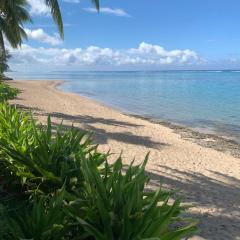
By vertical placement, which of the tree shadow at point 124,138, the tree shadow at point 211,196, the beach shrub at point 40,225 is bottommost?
the tree shadow at point 124,138

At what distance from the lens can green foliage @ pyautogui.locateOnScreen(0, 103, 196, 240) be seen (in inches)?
131

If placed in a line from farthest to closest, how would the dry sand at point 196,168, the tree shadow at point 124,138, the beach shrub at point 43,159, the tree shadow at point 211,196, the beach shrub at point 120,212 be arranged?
the tree shadow at point 124,138, the dry sand at point 196,168, the tree shadow at point 211,196, the beach shrub at point 43,159, the beach shrub at point 120,212

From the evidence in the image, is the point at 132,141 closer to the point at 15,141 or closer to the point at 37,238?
the point at 15,141

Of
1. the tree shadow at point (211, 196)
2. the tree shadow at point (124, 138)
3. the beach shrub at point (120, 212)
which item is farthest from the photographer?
the tree shadow at point (124, 138)

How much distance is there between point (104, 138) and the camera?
1226 cm

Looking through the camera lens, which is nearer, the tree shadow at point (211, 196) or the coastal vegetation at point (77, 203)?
the coastal vegetation at point (77, 203)

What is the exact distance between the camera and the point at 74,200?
3.80 metres

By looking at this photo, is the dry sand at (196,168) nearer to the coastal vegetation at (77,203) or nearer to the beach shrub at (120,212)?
the coastal vegetation at (77,203)

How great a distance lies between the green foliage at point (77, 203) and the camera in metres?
3.33

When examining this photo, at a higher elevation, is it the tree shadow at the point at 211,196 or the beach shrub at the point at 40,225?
the beach shrub at the point at 40,225

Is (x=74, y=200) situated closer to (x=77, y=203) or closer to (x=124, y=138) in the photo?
(x=77, y=203)

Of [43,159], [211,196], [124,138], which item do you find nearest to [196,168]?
[211,196]

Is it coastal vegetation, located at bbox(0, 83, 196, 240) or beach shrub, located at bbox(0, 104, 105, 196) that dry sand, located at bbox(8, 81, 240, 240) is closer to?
coastal vegetation, located at bbox(0, 83, 196, 240)

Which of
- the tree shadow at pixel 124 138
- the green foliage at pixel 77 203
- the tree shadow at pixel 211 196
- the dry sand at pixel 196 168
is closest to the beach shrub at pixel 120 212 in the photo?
the green foliage at pixel 77 203
